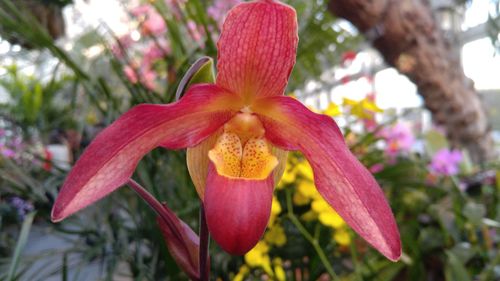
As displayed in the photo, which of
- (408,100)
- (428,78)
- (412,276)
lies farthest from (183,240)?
(408,100)

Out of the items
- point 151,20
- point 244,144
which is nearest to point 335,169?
point 244,144

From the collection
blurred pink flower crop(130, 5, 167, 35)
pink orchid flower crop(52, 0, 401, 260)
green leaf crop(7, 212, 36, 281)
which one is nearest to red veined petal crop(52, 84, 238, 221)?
pink orchid flower crop(52, 0, 401, 260)

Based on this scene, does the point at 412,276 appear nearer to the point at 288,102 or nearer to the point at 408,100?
the point at 288,102

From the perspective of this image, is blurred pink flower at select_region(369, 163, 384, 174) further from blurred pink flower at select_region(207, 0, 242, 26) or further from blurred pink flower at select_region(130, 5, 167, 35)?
blurred pink flower at select_region(130, 5, 167, 35)

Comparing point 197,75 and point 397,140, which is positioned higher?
point 197,75

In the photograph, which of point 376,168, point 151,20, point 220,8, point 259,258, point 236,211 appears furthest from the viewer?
point 151,20

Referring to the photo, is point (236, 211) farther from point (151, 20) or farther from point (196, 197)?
point (151, 20)
